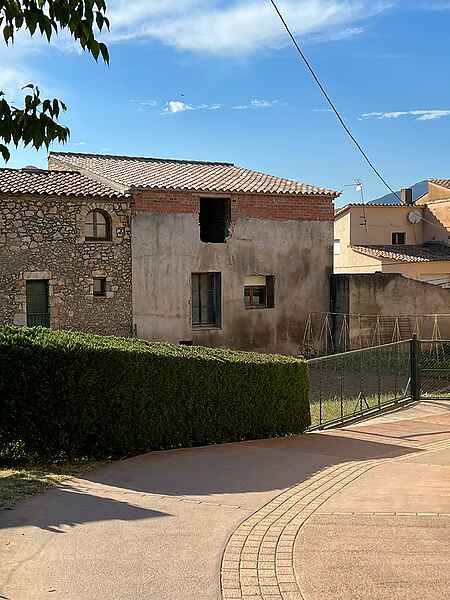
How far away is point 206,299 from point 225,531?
18845 mm

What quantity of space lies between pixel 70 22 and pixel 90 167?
2161 centimetres

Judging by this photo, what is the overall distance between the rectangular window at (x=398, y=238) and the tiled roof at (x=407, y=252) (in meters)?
1.98

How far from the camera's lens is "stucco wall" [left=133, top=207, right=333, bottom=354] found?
2381 cm

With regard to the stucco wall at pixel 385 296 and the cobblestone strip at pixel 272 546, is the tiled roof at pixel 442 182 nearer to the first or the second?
the stucco wall at pixel 385 296

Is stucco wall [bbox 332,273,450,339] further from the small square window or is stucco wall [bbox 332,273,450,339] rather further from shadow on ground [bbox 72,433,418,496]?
shadow on ground [bbox 72,433,418,496]

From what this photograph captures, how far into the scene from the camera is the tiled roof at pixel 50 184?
71.2ft

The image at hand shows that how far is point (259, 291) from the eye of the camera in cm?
2616

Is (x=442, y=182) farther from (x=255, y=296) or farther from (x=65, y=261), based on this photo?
(x=65, y=261)

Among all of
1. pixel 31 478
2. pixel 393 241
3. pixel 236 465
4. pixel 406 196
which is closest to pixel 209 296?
pixel 236 465

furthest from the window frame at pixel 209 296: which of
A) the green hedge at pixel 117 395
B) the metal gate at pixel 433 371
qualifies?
the green hedge at pixel 117 395

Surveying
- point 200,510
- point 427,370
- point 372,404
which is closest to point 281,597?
point 200,510

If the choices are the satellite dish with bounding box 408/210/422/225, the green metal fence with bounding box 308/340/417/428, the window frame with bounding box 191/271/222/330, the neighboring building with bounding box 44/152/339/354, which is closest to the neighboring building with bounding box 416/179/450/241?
the satellite dish with bounding box 408/210/422/225

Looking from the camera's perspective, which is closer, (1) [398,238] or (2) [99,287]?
(2) [99,287]

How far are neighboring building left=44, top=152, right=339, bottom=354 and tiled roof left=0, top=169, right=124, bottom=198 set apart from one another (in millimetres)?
640
